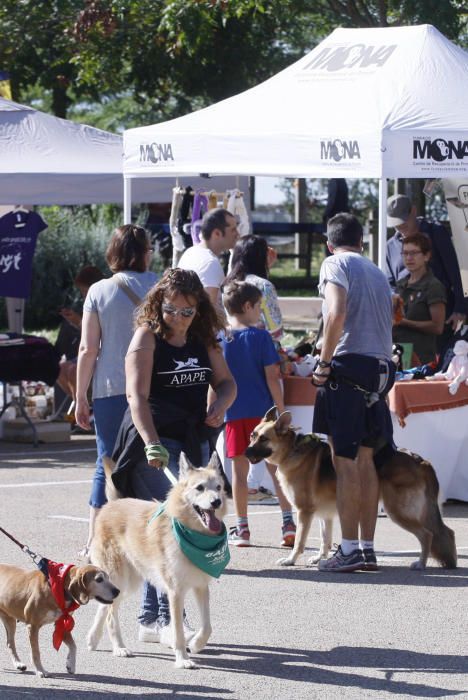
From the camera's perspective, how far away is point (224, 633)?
6.27m

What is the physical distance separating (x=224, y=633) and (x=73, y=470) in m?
5.26

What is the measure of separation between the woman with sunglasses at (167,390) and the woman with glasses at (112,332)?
767 mm

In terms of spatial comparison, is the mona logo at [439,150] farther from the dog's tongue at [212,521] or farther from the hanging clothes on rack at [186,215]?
the dog's tongue at [212,521]

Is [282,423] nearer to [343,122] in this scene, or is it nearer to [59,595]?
[59,595]

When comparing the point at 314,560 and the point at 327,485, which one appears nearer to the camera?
the point at 327,485

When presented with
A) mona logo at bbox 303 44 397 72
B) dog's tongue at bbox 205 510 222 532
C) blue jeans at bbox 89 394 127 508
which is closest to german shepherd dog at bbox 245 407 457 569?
blue jeans at bbox 89 394 127 508

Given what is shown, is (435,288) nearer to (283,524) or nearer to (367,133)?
(367,133)

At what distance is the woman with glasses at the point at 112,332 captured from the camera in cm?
698

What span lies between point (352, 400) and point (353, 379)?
12 cm

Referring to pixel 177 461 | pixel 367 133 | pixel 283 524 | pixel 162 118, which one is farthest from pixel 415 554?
pixel 162 118

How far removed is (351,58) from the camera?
10.9m

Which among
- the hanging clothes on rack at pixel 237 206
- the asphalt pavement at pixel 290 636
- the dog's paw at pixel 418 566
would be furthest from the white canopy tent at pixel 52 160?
the dog's paw at pixel 418 566

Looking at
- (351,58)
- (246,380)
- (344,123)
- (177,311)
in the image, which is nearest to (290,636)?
(177,311)

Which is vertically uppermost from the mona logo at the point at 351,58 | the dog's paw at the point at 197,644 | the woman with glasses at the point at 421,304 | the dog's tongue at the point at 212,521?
the mona logo at the point at 351,58
